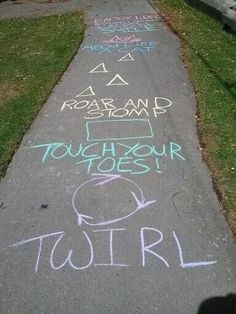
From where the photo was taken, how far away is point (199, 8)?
41.9 feet

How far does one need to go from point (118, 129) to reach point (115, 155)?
28.7 inches

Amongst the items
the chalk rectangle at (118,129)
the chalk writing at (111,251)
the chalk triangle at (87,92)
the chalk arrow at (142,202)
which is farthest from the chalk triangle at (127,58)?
the chalk writing at (111,251)

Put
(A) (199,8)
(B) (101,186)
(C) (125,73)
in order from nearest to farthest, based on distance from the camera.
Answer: (B) (101,186)
(C) (125,73)
(A) (199,8)

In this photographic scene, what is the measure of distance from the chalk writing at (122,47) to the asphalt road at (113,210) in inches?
81.0

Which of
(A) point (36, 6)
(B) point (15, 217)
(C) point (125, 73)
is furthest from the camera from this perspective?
(A) point (36, 6)

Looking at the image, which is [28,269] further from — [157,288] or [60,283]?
[157,288]

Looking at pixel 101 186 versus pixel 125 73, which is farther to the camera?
pixel 125 73

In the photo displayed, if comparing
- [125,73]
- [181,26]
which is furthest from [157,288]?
[181,26]

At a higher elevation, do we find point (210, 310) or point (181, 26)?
point (210, 310)

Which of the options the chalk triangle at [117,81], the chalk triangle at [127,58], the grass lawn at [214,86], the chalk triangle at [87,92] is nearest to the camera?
the grass lawn at [214,86]

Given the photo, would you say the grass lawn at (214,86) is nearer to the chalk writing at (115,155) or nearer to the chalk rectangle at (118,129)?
the chalk writing at (115,155)

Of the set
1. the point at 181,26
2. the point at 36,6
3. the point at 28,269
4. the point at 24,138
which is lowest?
the point at 36,6

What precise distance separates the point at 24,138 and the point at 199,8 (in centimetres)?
806

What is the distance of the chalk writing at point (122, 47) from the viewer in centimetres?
993
